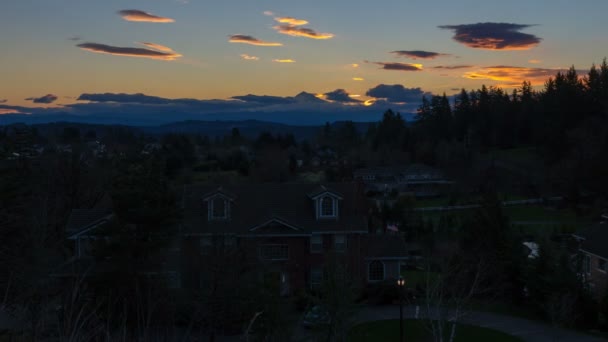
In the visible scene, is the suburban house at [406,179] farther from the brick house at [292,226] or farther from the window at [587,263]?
the brick house at [292,226]

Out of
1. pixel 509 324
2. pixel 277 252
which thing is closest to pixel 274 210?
pixel 277 252

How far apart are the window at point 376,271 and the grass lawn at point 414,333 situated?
16.1 feet

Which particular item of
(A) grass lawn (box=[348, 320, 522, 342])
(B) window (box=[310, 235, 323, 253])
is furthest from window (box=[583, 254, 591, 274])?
(B) window (box=[310, 235, 323, 253])

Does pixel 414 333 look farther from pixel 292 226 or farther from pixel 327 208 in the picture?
pixel 327 208

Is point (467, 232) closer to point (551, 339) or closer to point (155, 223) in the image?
point (551, 339)

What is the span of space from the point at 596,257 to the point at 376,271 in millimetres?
10187

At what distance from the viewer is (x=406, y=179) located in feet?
257

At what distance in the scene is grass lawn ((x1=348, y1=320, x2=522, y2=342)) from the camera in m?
21.7

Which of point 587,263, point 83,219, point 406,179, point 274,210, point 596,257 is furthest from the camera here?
point 406,179

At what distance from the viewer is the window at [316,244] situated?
1115 inches

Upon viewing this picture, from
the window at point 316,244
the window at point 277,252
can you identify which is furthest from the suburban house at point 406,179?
the window at point 277,252

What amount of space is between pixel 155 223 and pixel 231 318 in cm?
536

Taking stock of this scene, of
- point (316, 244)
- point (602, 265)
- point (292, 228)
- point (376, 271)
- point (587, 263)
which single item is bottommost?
point (376, 271)

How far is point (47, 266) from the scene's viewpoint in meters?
18.1
